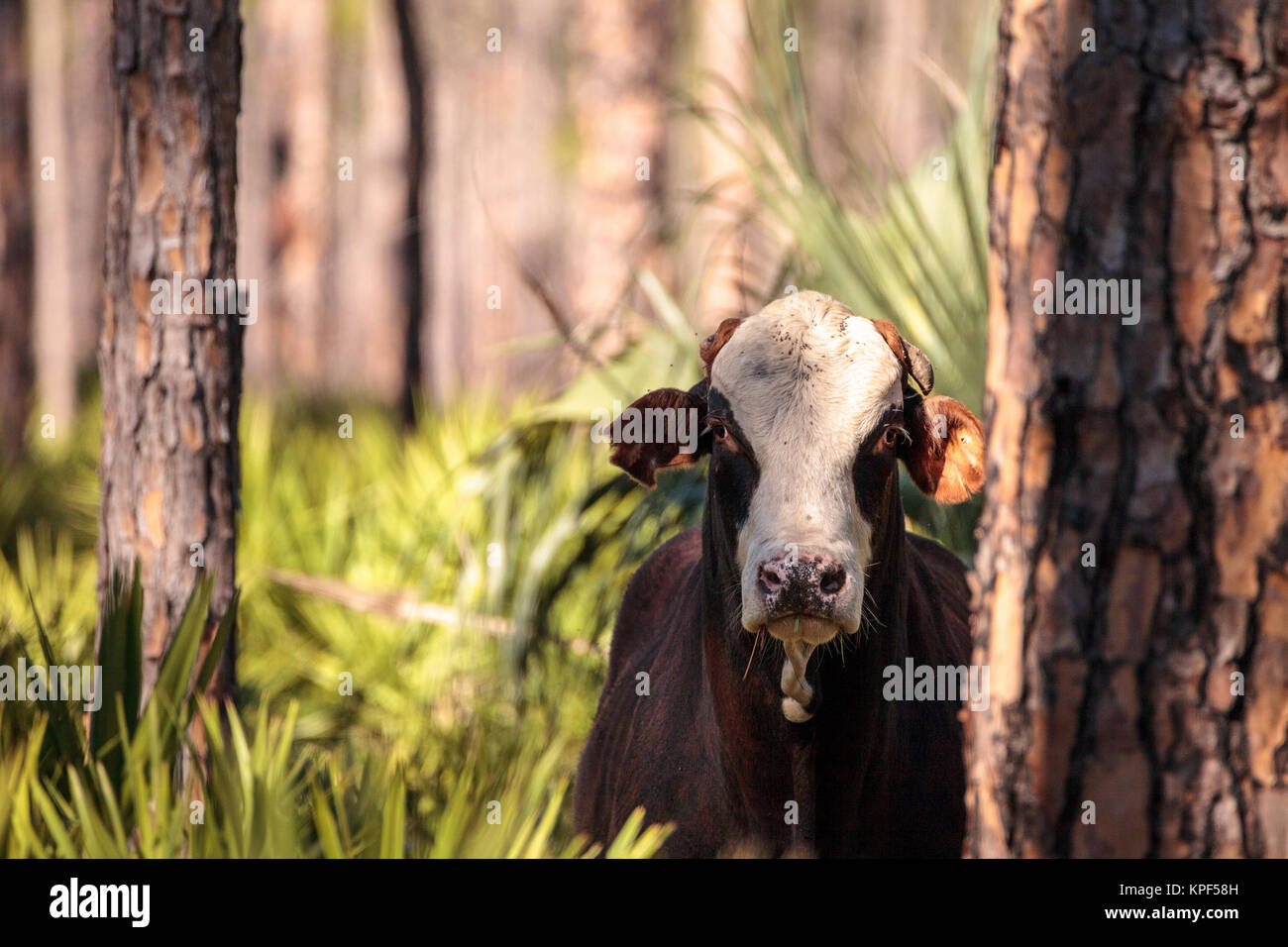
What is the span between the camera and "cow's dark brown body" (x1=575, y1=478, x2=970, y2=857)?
3.22m

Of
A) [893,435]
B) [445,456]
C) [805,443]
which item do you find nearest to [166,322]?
[805,443]

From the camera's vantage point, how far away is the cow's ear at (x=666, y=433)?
11.4 feet

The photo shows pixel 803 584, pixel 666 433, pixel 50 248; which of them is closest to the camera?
pixel 803 584

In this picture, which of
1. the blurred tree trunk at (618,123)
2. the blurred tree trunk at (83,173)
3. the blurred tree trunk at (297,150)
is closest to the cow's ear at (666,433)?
the blurred tree trunk at (618,123)

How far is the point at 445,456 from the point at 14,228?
4271 millimetres

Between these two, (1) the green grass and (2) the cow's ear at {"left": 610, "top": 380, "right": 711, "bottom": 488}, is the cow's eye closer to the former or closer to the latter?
(2) the cow's ear at {"left": 610, "top": 380, "right": 711, "bottom": 488}

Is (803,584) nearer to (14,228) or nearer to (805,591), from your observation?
(805,591)

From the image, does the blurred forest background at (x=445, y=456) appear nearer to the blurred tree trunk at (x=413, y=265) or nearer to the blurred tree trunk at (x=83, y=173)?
the blurred tree trunk at (x=413, y=265)

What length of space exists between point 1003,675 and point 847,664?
1.03 meters

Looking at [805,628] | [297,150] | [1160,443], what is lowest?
[805,628]

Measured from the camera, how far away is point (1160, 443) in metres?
2.06

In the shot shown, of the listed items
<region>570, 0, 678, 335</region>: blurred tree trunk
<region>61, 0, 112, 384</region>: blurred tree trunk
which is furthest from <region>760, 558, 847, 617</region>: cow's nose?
<region>61, 0, 112, 384</region>: blurred tree trunk
